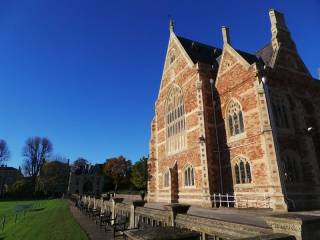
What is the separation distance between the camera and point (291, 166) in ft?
63.0

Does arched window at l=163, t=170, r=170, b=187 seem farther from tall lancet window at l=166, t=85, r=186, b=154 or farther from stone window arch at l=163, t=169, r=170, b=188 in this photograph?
tall lancet window at l=166, t=85, r=186, b=154

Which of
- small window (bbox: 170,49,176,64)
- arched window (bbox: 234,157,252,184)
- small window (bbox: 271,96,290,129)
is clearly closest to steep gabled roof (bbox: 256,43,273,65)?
small window (bbox: 271,96,290,129)

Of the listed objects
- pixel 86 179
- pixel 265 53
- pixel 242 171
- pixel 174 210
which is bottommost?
pixel 174 210

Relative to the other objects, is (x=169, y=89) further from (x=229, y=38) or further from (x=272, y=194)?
(x=272, y=194)

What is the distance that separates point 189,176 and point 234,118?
757 cm

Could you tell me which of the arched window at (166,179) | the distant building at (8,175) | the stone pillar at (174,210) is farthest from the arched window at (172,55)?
the distant building at (8,175)

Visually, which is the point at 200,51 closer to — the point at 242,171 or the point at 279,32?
the point at 279,32

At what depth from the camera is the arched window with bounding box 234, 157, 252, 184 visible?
19.8 metres

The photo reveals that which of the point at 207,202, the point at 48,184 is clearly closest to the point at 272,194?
the point at 207,202

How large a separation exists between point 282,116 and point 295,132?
170 cm

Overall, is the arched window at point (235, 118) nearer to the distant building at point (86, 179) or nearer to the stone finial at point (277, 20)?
the stone finial at point (277, 20)

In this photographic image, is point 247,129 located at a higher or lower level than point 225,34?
lower

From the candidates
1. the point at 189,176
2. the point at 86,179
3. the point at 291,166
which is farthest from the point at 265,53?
the point at 86,179

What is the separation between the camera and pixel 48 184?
7362 cm
